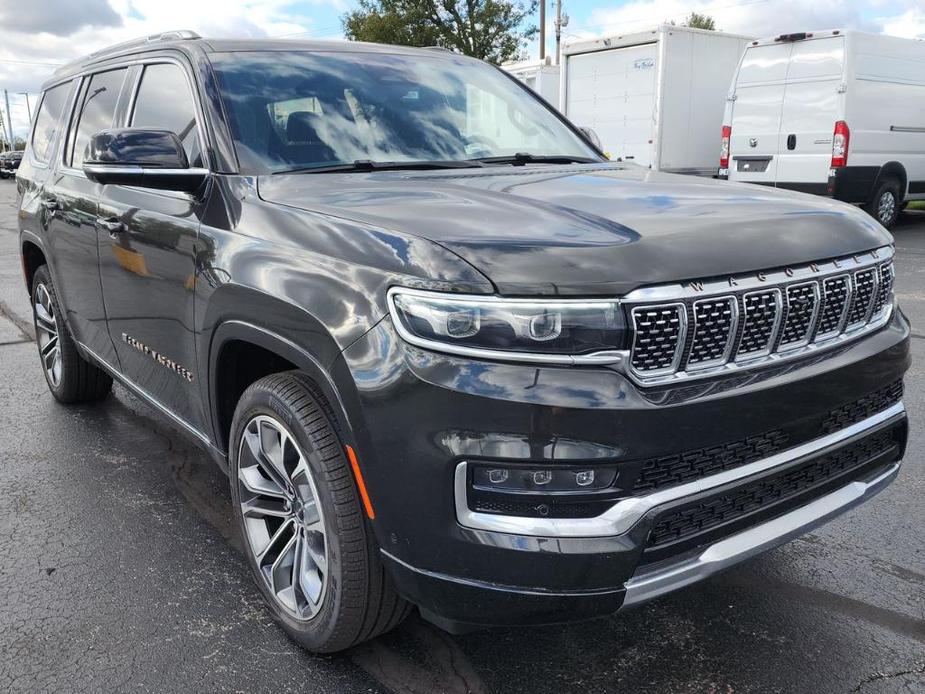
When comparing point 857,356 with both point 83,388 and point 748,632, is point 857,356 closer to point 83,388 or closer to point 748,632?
point 748,632

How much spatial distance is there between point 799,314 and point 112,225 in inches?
105

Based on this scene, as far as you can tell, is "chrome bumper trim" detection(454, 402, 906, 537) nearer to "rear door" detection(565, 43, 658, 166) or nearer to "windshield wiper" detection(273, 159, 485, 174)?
"windshield wiper" detection(273, 159, 485, 174)

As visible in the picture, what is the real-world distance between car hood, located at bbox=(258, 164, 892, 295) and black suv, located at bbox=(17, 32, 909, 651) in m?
0.01

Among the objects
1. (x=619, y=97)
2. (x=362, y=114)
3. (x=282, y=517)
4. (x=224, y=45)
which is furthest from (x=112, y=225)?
(x=619, y=97)

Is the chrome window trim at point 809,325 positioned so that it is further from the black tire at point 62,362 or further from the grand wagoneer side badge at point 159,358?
the black tire at point 62,362

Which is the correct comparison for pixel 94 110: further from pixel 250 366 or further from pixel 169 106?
pixel 250 366

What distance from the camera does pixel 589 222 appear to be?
222cm

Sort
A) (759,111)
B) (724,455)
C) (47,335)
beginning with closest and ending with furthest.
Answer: (724,455) → (47,335) → (759,111)

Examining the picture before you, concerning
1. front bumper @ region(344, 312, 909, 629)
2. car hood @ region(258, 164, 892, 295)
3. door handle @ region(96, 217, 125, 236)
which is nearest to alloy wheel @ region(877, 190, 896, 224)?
car hood @ region(258, 164, 892, 295)

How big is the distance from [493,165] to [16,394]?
12.4ft

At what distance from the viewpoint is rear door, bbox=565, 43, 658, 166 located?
1405cm

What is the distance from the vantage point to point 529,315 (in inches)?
75.5

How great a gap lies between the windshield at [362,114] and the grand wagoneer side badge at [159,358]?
0.79 metres

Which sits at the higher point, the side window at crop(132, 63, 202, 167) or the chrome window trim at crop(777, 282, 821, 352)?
the side window at crop(132, 63, 202, 167)
